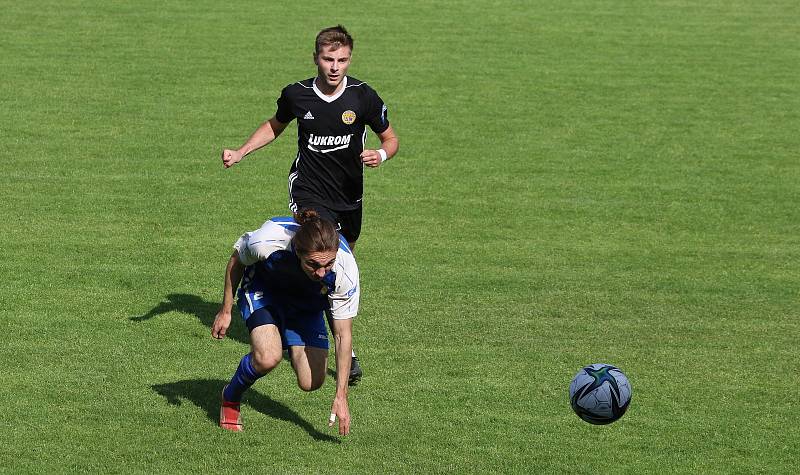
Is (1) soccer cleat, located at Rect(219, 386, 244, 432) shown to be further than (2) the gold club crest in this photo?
No

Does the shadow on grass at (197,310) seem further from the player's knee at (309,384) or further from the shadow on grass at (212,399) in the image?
the player's knee at (309,384)

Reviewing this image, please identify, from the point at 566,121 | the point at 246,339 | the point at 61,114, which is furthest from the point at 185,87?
the point at 246,339

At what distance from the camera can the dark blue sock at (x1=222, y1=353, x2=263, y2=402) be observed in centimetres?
861

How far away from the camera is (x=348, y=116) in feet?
32.9

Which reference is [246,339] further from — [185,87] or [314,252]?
[185,87]

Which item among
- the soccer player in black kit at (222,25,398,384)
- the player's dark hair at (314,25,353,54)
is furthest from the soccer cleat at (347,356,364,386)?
the player's dark hair at (314,25,353,54)

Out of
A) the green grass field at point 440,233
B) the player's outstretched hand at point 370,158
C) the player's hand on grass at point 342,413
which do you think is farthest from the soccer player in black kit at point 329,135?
the player's hand on grass at point 342,413

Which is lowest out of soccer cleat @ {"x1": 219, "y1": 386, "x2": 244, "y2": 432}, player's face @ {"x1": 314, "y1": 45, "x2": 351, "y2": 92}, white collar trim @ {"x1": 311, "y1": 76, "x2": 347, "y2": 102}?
soccer cleat @ {"x1": 219, "y1": 386, "x2": 244, "y2": 432}

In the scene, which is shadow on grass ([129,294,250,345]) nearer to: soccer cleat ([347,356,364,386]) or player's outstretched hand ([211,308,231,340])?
soccer cleat ([347,356,364,386])

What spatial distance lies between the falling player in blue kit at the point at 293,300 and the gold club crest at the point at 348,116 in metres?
1.65

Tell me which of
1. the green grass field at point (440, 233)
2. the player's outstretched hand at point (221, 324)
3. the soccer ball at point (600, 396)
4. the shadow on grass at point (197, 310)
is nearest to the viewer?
the player's outstretched hand at point (221, 324)

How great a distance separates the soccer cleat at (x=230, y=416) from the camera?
877 cm

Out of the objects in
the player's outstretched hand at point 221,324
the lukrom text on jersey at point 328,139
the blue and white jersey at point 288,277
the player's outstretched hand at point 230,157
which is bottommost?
the player's outstretched hand at point 221,324

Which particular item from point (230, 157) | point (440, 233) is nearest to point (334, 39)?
point (230, 157)
